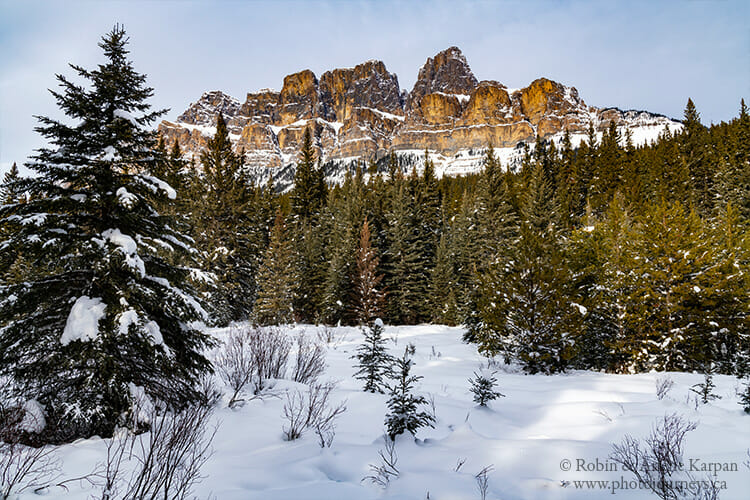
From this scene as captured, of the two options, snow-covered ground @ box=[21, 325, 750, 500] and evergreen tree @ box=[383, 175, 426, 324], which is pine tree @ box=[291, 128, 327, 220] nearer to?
evergreen tree @ box=[383, 175, 426, 324]

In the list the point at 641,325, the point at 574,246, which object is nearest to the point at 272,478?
the point at 641,325

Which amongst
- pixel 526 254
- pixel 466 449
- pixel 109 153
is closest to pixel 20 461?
pixel 109 153

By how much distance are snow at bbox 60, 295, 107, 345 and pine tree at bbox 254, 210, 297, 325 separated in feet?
59.2

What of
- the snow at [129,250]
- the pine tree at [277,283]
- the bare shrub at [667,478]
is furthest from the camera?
the pine tree at [277,283]

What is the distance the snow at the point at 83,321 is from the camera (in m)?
4.00

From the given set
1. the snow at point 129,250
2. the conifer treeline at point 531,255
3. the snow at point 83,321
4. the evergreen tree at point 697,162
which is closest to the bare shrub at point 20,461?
the snow at point 83,321

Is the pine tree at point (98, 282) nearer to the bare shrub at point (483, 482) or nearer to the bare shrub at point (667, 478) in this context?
the bare shrub at point (483, 482)

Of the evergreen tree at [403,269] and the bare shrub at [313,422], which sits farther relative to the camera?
the evergreen tree at [403,269]

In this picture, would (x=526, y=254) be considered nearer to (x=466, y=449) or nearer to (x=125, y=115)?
(x=466, y=449)

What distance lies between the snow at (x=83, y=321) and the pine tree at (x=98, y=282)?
12 mm

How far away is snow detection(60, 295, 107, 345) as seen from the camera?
4.00 meters

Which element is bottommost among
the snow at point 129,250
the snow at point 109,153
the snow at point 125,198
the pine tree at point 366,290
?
the pine tree at point 366,290

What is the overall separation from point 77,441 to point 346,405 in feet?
10.5

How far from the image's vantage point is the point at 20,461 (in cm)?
283
